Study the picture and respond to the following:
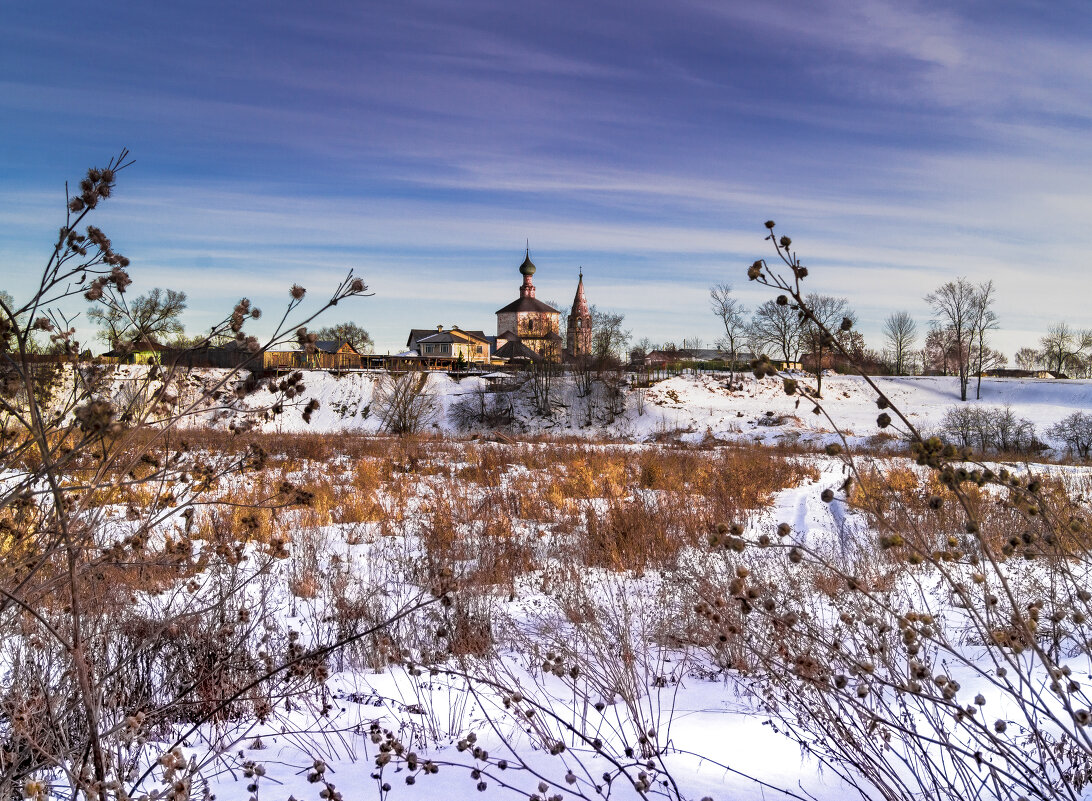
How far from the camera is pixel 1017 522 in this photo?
696 centimetres

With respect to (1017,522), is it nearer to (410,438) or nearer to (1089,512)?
(1089,512)

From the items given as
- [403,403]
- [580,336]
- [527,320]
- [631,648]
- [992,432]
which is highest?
[527,320]

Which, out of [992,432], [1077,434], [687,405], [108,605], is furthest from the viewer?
[687,405]

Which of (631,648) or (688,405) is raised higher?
(688,405)

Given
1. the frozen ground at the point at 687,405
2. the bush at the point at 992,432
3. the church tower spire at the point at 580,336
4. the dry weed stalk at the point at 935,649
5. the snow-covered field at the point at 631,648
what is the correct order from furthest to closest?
the church tower spire at the point at 580,336 → the frozen ground at the point at 687,405 → the bush at the point at 992,432 → the snow-covered field at the point at 631,648 → the dry weed stalk at the point at 935,649

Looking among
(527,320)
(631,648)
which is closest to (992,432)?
(631,648)

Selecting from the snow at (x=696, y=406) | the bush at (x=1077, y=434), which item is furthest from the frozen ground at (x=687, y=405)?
the bush at (x=1077, y=434)

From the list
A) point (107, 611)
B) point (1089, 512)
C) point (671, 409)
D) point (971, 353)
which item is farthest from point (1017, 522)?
point (971, 353)

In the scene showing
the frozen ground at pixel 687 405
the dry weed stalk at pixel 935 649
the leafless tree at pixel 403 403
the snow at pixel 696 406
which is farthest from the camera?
the frozen ground at pixel 687 405

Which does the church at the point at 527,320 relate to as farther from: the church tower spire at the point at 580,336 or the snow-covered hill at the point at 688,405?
the snow-covered hill at the point at 688,405

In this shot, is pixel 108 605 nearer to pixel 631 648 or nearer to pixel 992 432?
pixel 631 648

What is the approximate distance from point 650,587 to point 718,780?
287 cm

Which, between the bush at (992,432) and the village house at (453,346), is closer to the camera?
the bush at (992,432)

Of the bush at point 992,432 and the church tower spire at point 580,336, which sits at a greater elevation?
the church tower spire at point 580,336
